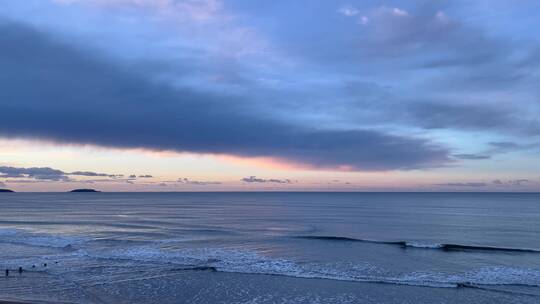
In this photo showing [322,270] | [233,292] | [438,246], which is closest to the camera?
[233,292]

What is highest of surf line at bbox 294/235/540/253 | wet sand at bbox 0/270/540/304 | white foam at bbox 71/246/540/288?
surf line at bbox 294/235/540/253

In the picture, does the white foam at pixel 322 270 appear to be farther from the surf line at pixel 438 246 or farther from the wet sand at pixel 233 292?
the surf line at pixel 438 246

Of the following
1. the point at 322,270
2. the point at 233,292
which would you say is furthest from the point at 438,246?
the point at 233,292

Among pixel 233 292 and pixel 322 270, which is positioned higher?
pixel 322 270

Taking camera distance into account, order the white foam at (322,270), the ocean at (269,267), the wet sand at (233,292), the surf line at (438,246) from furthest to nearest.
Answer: the surf line at (438,246)
the white foam at (322,270)
the ocean at (269,267)
the wet sand at (233,292)

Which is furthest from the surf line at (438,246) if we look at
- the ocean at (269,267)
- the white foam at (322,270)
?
the white foam at (322,270)

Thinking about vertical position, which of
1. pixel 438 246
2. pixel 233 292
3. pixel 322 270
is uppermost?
pixel 438 246

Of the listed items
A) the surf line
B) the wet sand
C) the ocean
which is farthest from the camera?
the surf line

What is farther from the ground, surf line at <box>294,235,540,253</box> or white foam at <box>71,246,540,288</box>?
surf line at <box>294,235,540,253</box>

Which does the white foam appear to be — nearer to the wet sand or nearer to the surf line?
the wet sand

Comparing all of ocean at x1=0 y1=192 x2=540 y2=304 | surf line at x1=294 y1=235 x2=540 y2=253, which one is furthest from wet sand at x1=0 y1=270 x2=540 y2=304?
surf line at x1=294 y1=235 x2=540 y2=253

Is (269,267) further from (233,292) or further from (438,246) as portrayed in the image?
(438,246)

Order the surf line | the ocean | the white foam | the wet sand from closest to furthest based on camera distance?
the wet sand → the ocean → the white foam → the surf line

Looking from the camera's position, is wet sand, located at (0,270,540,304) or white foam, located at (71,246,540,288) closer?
wet sand, located at (0,270,540,304)
